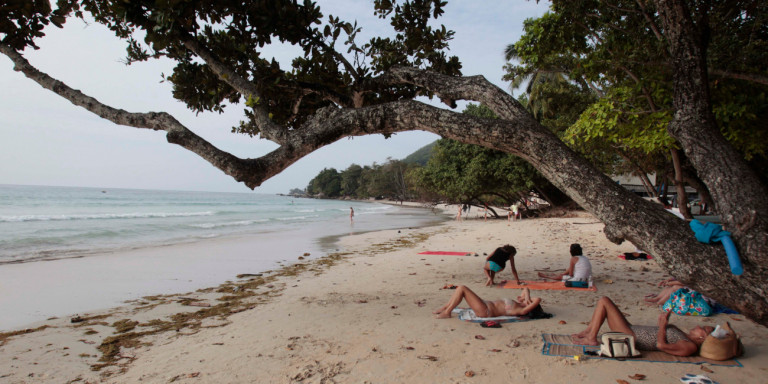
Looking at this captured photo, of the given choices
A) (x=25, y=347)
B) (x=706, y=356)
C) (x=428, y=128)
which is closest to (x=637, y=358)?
(x=706, y=356)

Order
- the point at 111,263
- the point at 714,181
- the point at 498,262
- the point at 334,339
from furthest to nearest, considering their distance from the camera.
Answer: the point at 111,263, the point at 498,262, the point at 334,339, the point at 714,181

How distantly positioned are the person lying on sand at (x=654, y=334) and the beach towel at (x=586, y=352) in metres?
0.05

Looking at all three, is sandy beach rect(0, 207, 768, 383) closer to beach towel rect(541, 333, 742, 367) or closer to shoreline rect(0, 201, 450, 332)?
beach towel rect(541, 333, 742, 367)

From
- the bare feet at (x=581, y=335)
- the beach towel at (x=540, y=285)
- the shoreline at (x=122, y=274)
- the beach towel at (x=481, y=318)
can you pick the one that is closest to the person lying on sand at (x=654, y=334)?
the bare feet at (x=581, y=335)

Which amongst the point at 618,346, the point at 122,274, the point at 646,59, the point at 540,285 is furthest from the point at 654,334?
the point at 122,274

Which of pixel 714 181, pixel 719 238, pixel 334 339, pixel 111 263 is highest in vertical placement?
pixel 714 181

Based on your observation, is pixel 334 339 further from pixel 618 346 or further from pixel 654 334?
pixel 654 334

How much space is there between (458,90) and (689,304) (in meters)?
4.07

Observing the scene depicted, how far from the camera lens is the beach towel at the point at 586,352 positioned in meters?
3.66

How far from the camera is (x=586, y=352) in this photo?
12.8ft

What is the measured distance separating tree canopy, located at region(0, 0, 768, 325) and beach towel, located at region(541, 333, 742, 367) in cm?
130

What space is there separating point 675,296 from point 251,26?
6.35 m

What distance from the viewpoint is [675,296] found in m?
5.19

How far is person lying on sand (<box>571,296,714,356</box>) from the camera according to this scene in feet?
12.4
